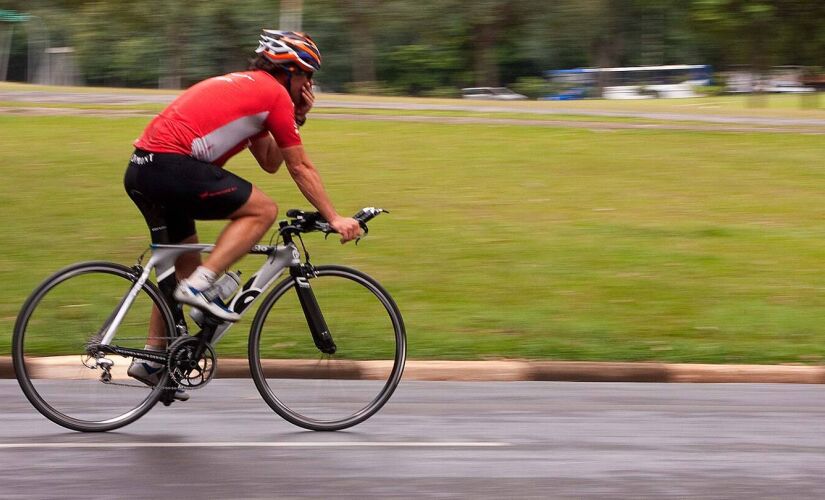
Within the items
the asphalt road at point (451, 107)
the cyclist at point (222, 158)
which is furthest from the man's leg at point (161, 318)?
the asphalt road at point (451, 107)

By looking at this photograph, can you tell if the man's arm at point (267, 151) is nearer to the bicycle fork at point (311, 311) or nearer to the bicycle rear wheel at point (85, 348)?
the bicycle fork at point (311, 311)

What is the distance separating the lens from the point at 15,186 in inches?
517

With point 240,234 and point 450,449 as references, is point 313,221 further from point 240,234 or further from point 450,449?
point 450,449

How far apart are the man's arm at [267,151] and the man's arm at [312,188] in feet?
0.99

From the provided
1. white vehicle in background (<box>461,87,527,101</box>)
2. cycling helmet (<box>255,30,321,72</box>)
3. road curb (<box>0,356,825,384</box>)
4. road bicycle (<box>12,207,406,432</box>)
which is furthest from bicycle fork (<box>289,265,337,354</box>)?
white vehicle in background (<box>461,87,527,101</box>)

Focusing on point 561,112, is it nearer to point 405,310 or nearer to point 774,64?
point 405,310

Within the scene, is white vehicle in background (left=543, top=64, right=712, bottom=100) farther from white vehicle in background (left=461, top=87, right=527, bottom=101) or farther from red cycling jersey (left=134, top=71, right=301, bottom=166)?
red cycling jersey (left=134, top=71, right=301, bottom=166)

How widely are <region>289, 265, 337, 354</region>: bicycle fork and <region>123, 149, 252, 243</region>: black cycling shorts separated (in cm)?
46

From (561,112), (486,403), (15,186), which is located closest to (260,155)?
(486,403)

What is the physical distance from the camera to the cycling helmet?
570 cm

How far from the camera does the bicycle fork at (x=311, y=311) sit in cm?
603

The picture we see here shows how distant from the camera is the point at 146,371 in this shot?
5918mm

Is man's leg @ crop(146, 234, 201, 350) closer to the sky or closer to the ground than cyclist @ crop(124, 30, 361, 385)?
closer to the ground

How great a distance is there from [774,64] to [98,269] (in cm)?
4069
